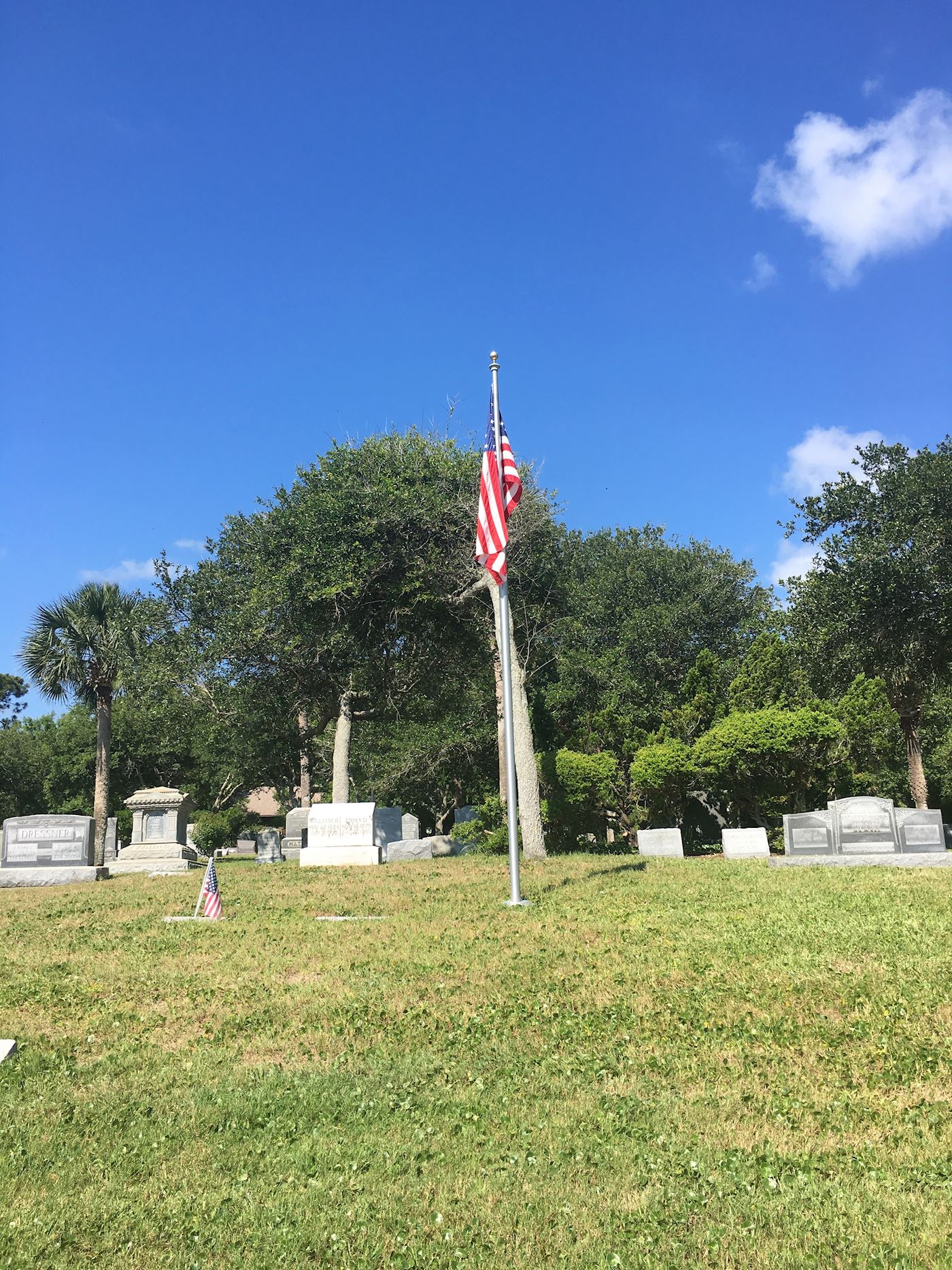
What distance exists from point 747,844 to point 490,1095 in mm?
15994

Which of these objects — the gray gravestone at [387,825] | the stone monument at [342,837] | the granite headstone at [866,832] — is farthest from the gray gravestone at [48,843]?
the granite headstone at [866,832]

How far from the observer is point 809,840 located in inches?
733

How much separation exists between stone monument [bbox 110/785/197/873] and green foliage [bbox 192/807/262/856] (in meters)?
12.6

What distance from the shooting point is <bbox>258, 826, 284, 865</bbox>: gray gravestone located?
30703mm

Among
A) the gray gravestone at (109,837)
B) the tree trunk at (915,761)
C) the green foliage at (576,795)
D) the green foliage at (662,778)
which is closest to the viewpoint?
the green foliage at (662,778)

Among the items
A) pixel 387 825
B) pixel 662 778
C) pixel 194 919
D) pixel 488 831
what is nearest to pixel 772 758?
pixel 662 778

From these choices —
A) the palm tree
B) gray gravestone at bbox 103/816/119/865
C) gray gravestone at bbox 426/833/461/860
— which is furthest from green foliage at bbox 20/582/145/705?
gray gravestone at bbox 426/833/461/860

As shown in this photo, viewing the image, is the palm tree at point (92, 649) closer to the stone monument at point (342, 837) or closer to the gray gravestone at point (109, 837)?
the gray gravestone at point (109, 837)

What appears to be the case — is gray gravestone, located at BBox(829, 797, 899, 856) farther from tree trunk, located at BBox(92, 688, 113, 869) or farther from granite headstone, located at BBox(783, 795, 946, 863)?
tree trunk, located at BBox(92, 688, 113, 869)

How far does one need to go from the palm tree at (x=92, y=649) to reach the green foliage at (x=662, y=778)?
1804cm

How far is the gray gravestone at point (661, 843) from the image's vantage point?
2117cm

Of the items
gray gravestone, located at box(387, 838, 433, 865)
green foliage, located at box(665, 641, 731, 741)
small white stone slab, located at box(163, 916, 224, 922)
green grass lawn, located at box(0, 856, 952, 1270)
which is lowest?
green grass lawn, located at box(0, 856, 952, 1270)

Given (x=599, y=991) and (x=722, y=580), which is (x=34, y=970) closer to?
(x=599, y=991)

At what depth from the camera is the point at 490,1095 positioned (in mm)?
5531
